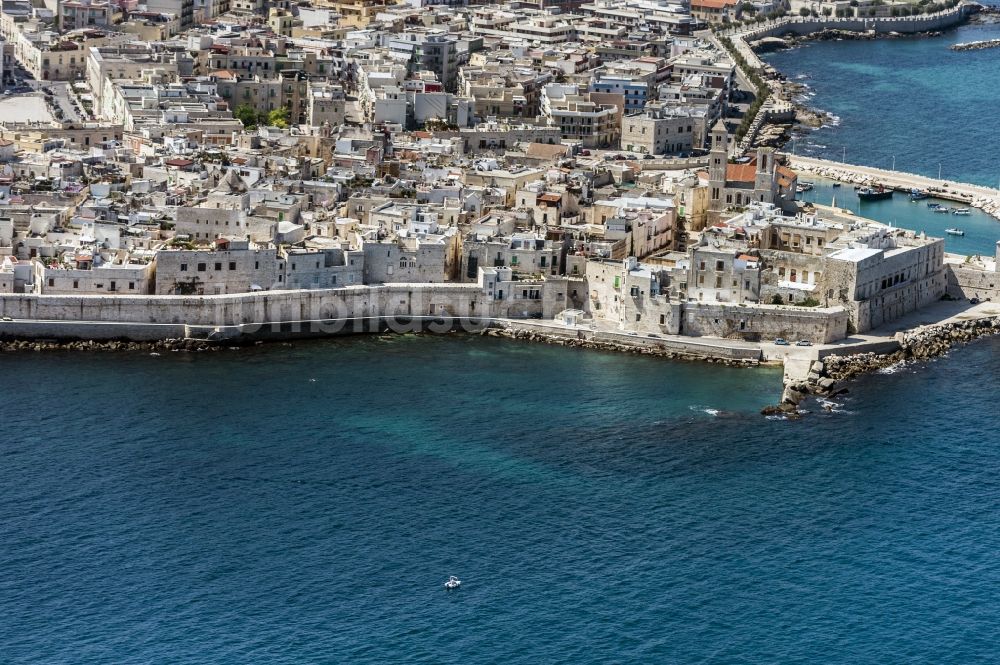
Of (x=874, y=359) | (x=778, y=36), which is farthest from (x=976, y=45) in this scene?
(x=874, y=359)

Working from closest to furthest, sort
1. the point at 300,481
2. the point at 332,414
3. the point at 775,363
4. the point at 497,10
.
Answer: the point at 300,481 < the point at 332,414 < the point at 775,363 < the point at 497,10

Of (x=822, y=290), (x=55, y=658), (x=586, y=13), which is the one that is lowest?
(x=55, y=658)

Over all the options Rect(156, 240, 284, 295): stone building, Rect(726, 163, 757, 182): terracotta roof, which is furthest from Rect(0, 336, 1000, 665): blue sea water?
Rect(726, 163, 757, 182): terracotta roof

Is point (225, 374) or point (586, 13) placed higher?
point (586, 13)

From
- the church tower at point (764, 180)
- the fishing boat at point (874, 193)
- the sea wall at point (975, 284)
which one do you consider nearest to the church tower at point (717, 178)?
the church tower at point (764, 180)

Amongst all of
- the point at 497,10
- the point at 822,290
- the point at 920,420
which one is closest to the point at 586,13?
the point at 497,10

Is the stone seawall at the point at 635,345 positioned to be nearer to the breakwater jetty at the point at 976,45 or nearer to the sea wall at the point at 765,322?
the sea wall at the point at 765,322

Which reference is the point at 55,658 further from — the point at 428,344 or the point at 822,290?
the point at 822,290
